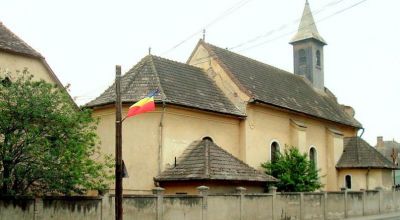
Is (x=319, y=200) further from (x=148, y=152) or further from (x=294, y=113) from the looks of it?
(x=148, y=152)

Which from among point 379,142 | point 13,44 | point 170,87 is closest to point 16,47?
point 13,44

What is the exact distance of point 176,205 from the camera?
21.2 m

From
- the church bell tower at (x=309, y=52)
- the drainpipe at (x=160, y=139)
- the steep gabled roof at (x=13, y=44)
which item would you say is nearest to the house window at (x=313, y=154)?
the church bell tower at (x=309, y=52)

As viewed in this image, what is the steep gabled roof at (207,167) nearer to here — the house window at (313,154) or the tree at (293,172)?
the tree at (293,172)

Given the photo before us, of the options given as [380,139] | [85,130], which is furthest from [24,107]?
[380,139]

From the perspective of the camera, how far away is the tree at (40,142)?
53.8ft

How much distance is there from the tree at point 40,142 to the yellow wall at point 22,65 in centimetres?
676

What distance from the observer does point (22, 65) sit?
25.4 m

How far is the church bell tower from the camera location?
44312 mm

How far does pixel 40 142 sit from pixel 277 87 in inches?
872

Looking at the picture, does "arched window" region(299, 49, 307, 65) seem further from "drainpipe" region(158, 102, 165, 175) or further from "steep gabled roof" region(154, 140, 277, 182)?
"drainpipe" region(158, 102, 165, 175)

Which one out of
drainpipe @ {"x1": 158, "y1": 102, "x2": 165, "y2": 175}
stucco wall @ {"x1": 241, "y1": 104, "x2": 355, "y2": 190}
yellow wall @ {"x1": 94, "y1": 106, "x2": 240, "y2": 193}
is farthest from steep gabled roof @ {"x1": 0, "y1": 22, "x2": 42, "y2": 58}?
stucco wall @ {"x1": 241, "y1": 104, "x2": 355, "y2": 190}

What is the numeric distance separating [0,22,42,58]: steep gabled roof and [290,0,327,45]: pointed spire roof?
2544 centimetres

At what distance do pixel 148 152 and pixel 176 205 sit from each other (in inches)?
225
